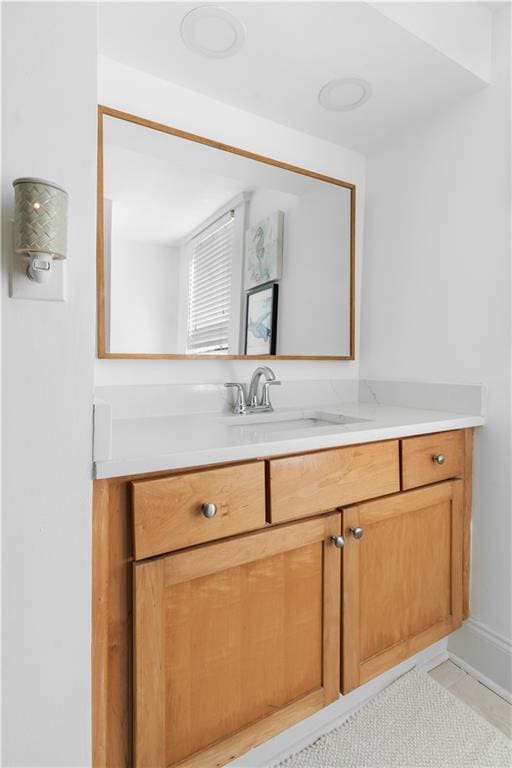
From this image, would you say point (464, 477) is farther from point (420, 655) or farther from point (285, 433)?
point (285, 433)

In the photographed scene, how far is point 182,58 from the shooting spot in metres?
1.39

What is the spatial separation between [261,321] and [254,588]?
99 centimetres

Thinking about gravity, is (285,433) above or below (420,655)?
above

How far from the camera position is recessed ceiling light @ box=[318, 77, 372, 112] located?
152 centimetres

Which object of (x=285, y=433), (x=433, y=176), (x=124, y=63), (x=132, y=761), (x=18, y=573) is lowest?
(x=132, y=761)

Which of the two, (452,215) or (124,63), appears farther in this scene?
(452,215)

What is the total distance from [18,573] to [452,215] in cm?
178

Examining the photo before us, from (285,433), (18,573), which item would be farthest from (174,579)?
(285,433)

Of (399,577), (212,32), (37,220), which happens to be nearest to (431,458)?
(399,577)

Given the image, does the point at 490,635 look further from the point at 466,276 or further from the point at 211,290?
the point at 211,290

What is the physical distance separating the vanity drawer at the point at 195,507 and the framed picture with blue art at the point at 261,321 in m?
0.73

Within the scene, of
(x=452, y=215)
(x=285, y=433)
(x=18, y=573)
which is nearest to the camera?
(x=18, y=573)

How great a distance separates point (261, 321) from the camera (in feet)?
5.53

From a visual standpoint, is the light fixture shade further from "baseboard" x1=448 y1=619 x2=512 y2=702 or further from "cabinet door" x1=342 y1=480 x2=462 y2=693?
"baseboard" x1=448 y1=619 x2=512 y2=702
